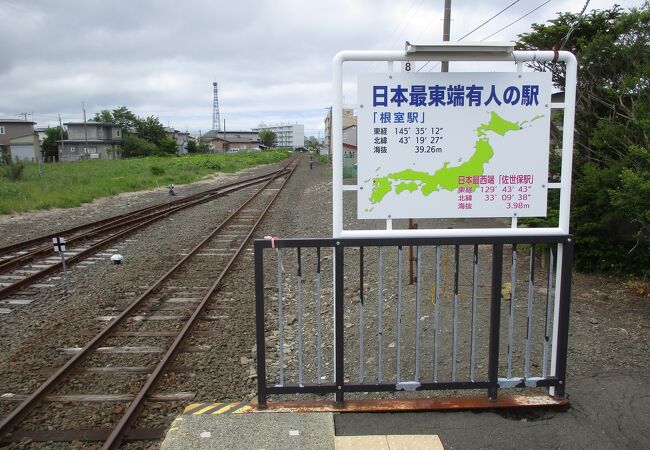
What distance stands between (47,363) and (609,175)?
7450 mm

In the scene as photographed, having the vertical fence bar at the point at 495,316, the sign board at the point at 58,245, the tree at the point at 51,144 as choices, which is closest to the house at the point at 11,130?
the tree at the point at 51,144

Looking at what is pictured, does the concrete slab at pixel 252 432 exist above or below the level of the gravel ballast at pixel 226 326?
above

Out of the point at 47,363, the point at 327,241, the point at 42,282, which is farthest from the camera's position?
the point at 42,282

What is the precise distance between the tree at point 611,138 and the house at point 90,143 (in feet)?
262

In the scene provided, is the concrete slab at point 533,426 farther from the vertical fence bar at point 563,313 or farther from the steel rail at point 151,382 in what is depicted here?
the steel rail at point 151,382

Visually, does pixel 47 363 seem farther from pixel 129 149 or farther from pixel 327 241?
pixel 129 149

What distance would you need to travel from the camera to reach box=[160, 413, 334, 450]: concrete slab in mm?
3193

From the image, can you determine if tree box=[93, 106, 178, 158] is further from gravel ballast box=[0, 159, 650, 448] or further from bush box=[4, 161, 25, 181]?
gravel ballast box=[0, 159, 650, 448]

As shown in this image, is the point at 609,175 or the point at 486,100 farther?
the point at 609,175

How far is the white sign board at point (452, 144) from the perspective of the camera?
3396 mm

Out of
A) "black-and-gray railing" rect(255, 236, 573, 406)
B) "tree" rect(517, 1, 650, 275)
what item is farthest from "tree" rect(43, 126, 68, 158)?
"tree" rect(517, 1, 650, 275)

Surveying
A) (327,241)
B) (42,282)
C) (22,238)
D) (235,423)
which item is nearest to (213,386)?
(235,423)

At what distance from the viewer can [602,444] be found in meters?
3.25

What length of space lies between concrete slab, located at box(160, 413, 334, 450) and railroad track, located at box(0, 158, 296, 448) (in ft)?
2.47
